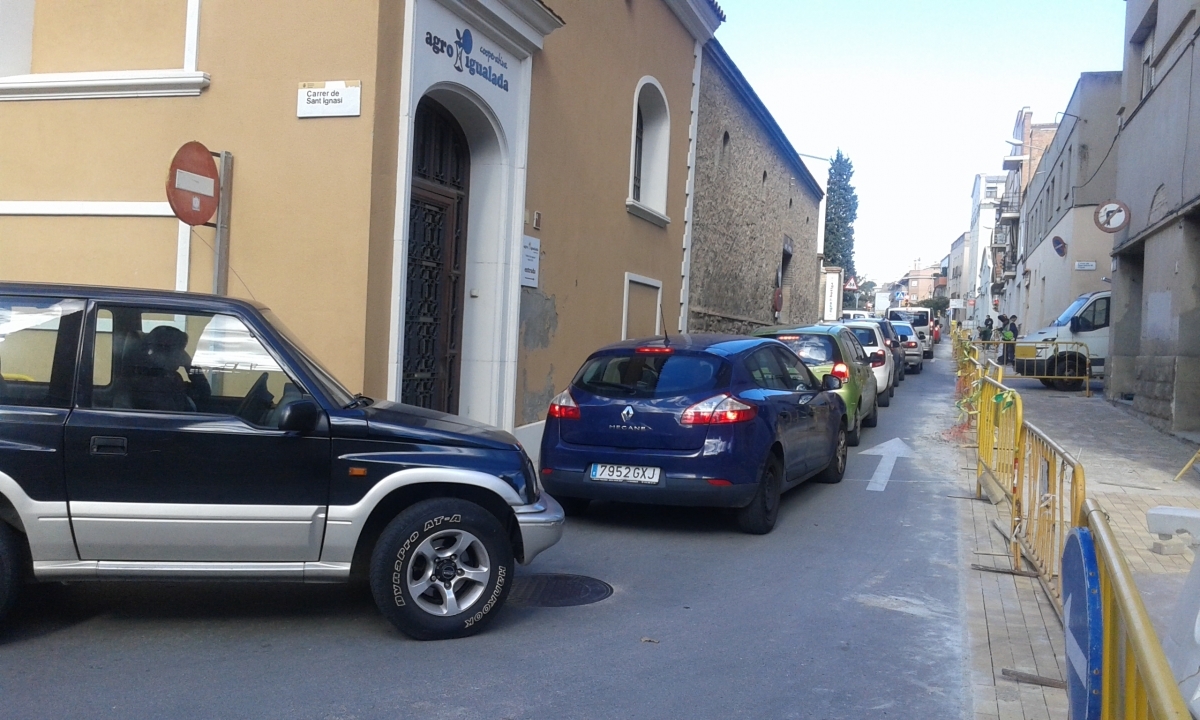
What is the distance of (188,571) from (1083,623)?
4.03 metres

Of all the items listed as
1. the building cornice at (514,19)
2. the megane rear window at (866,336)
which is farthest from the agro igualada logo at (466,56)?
the megane rear window at (866,336)

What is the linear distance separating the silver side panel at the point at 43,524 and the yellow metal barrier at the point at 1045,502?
5.25 metres

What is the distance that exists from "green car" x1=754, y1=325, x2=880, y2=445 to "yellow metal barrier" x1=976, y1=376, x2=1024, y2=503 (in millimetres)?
2152

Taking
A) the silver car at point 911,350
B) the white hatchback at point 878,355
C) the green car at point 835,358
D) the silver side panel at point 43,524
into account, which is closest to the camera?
the silver side panel at point 43,524

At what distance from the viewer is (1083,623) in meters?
2.85

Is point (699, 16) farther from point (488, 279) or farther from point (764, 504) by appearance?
point (764, 504)

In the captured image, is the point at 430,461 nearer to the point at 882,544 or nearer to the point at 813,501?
the point at 882,544

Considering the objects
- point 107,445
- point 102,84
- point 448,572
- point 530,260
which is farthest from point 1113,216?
point 107,445

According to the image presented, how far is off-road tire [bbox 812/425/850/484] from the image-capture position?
10.2 meters

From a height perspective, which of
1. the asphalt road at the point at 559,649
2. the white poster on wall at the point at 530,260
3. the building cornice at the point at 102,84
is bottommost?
the asphalt road at the point at 559,649

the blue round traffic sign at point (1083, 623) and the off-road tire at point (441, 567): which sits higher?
the blue round traffic sign at point (1083, 623)

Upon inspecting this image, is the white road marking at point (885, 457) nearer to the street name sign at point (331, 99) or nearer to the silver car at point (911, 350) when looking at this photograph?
the street name sign at point (331, 99)

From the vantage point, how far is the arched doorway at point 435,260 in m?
10.0

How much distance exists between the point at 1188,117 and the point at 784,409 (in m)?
9.71
